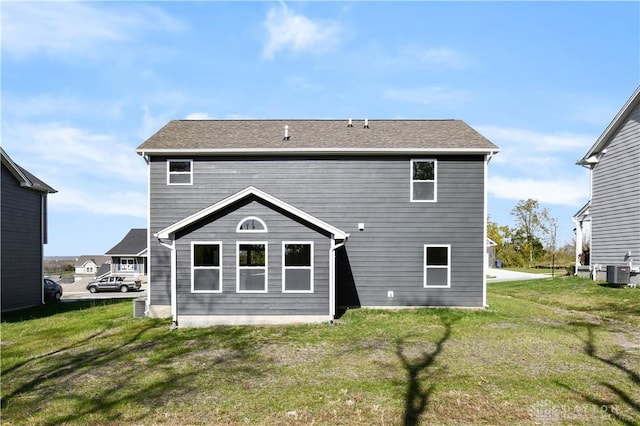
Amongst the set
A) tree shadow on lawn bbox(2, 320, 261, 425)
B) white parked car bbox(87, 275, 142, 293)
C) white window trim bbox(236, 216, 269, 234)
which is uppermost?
white window trim bbox(236, 216, 269, 234)

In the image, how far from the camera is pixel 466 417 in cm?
665

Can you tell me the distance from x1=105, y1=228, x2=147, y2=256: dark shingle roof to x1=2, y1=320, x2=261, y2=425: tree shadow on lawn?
38050 mm

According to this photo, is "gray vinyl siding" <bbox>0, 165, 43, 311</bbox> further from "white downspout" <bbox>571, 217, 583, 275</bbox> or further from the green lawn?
"white downspout" <bbox>571, 217, 583, 275</bbox>

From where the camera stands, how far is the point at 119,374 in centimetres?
909

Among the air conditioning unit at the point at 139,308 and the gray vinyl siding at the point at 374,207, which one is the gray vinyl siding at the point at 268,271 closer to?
the gray vinyl siding at the point at 374,207

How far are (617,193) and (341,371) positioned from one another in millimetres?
18094

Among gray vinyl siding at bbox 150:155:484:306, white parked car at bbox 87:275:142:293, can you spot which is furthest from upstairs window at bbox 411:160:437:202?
white parked car at bbox 87:275:142:293

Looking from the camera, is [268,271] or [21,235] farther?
[21,235]

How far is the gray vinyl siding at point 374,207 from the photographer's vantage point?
1585 cm

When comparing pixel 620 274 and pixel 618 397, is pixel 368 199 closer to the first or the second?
pixel 618 397

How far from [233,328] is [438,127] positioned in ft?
36.4

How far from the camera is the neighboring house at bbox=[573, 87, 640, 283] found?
1930cm

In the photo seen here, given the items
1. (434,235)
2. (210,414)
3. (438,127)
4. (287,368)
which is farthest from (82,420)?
(438,127)

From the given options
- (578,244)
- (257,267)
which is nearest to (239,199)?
(257,267)
